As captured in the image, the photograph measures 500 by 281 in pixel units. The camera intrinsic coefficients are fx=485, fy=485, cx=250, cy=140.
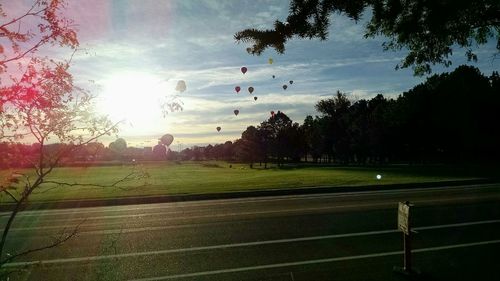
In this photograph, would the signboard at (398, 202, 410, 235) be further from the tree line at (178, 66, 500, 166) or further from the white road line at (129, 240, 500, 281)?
the tree line at (178, 66, 500, 166)

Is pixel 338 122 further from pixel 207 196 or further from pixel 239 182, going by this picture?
pixel 207 196

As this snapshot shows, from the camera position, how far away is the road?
764cm

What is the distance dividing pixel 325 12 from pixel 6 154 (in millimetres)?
4713

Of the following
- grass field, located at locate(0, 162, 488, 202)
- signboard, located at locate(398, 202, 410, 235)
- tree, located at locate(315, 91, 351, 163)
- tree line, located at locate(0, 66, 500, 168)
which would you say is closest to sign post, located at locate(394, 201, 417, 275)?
signboard, located at locate(398, 202, 410, 235)

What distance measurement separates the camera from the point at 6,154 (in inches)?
165

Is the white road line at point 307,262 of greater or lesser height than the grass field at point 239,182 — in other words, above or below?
below

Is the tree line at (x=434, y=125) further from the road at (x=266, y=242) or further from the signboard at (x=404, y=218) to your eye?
the signboard at (x=404, y=218)

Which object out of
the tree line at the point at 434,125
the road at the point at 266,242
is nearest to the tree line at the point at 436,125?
the tree line at the point at 434,125

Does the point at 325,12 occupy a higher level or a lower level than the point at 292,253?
higher

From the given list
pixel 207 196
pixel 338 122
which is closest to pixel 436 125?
pixel 338 122

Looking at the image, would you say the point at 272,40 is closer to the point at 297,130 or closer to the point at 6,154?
the point at 6,154

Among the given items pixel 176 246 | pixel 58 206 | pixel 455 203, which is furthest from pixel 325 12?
pixel 58 206

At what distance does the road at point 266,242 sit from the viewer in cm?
764

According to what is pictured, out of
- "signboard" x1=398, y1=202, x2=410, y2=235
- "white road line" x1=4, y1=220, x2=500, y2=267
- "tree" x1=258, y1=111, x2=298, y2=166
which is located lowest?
"white road line" x1=4, y1=220, x2=500, y2=267
